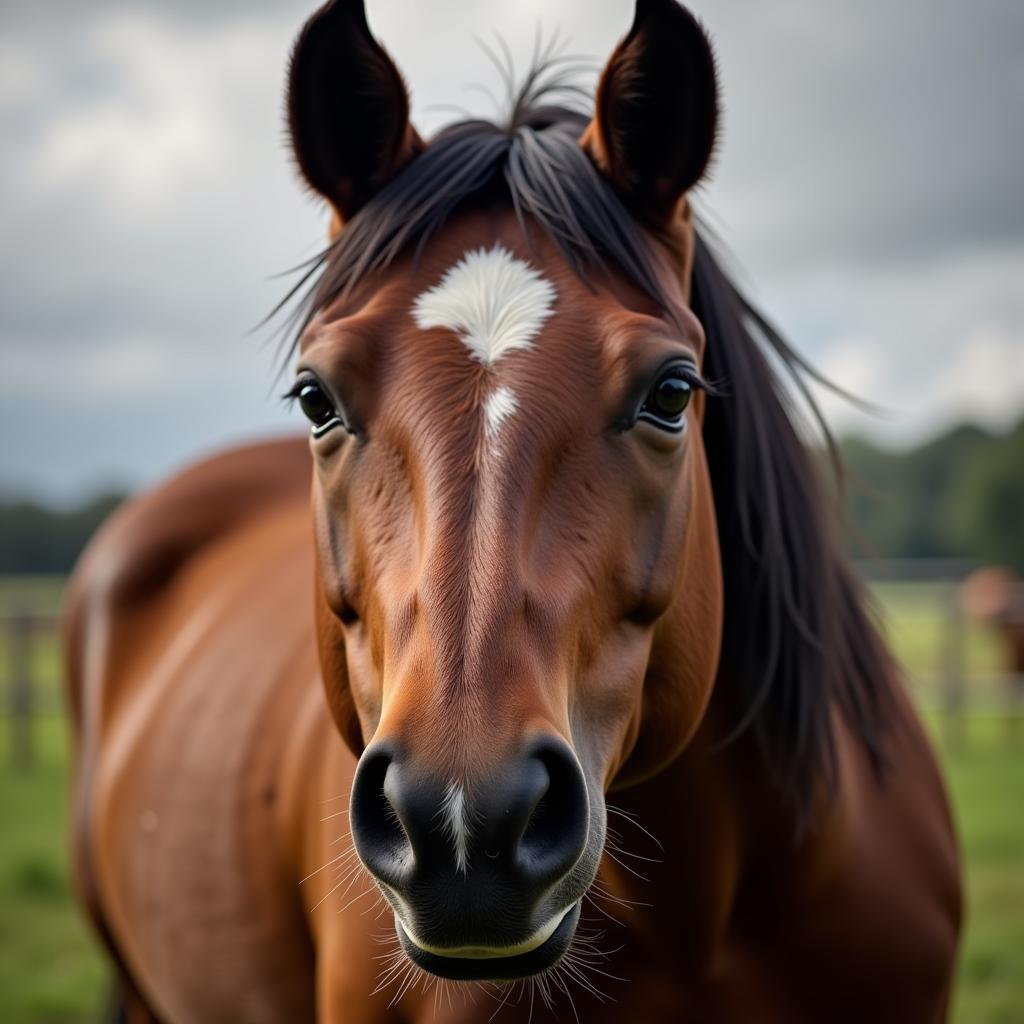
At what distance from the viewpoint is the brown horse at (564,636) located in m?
1.29

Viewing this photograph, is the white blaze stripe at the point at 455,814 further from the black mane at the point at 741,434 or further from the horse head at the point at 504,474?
the black mane at the point at 741,434

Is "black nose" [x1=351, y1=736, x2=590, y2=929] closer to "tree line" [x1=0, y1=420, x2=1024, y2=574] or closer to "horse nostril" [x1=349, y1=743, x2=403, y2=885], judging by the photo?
"horse nostril" [x1=349, y1=743, x2=403, y2=885]

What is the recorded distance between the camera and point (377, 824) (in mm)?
1285

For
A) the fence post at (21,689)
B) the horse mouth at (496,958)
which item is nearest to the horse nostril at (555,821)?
the horse mouth at (496,958)

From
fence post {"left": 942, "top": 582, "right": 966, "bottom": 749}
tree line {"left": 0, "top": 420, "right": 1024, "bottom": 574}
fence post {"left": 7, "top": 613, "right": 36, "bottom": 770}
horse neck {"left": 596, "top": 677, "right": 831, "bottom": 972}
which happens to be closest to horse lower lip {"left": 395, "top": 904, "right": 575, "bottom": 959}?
horse neck {"left": 596, "top": 677, "right": 831, "bottom": 972}

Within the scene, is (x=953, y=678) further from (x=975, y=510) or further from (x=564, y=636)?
(x=975, y=510)

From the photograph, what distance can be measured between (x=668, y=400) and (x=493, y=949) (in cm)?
81

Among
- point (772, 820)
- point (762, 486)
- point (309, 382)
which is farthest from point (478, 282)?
point (772, 820)

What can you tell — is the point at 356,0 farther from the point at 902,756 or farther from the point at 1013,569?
the point at 1013,569

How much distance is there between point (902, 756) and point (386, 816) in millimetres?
1524

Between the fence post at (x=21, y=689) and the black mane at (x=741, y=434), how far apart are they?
10831 millimetres

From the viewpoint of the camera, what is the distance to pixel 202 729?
3.18 m

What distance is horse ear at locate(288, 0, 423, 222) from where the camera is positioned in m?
1.79

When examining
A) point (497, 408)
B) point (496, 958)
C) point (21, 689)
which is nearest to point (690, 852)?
point (496, 958)
